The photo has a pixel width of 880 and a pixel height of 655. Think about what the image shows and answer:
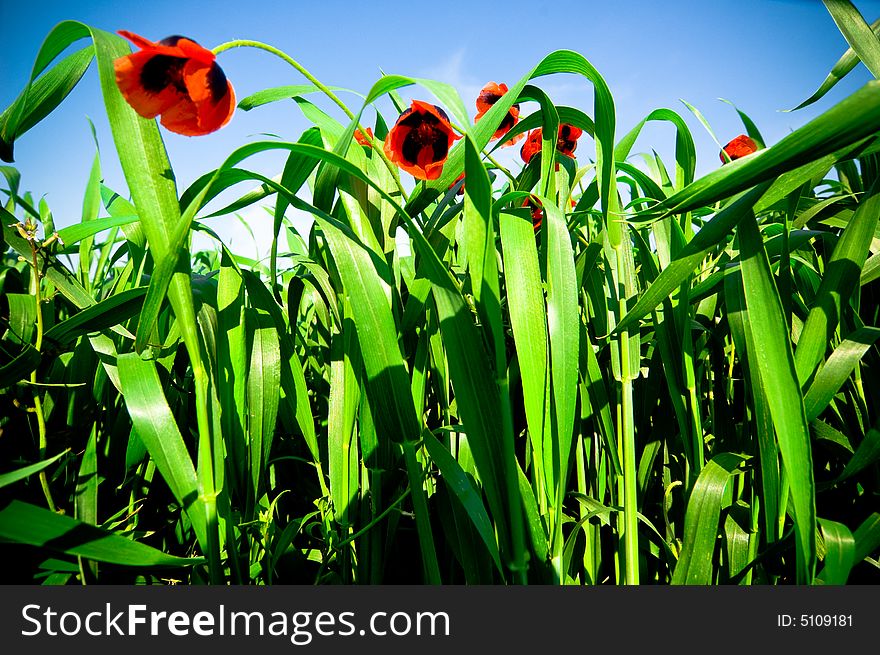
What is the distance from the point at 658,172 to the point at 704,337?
1.35 feet

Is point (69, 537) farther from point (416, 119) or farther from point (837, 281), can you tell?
point (837, 281)

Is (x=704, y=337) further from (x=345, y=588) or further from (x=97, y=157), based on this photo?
(x=97, y=157)

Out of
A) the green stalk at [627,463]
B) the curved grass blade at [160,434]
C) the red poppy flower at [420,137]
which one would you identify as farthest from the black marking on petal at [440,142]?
the curved grass blade at [160,434]

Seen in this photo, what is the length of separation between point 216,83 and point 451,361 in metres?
0.26

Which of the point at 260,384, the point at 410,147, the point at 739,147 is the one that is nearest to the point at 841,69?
the point at 739,147

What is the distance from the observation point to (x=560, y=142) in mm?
872

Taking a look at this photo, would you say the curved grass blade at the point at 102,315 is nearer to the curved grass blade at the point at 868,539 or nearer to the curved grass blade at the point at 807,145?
the curved grass blade at the point at 807,145

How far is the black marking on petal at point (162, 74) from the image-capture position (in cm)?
36

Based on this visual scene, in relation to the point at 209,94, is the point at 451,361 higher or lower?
lower

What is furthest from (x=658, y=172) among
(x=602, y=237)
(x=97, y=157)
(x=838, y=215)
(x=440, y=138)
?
(x=97, y=157)

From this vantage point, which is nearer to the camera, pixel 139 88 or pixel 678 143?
pixel 139 88

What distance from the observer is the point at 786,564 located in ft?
1.92

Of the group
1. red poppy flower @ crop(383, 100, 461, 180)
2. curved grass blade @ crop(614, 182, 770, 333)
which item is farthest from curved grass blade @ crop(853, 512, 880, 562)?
red poppy flower @ crop(383, 100, 461, 180)

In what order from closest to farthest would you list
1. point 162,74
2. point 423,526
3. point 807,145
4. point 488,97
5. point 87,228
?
point 807,145, point 162,74, point 423,526, point 87,228, point 488,97
